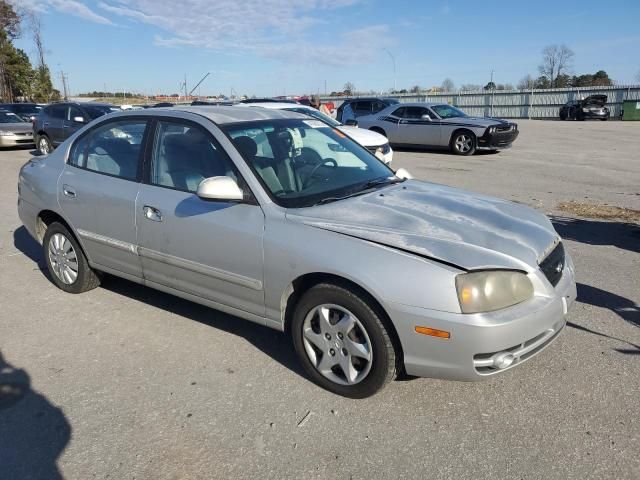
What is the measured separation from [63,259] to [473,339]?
3.78 meters

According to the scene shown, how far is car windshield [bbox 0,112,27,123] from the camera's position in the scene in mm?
18109

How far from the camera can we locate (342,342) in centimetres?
305

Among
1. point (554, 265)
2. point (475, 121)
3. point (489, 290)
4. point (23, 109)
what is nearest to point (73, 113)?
point (23, 109)

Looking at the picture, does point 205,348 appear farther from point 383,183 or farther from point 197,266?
point 383,183

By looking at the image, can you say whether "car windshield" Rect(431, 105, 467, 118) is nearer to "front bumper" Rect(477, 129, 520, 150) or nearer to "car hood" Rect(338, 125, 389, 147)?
"front bumper" Rect(477, 129, 520, 150)

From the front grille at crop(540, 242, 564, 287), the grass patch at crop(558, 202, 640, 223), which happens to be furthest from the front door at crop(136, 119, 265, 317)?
the grass patch at crop(558, 202, 640, 223)

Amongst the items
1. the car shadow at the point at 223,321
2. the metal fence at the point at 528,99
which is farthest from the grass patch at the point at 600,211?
the metal fence at the point at 528,99

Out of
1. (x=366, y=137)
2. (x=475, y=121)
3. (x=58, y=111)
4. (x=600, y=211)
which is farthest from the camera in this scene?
(x=58, y=111)

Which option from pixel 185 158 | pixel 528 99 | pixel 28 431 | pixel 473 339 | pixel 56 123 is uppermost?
pixel 528 99

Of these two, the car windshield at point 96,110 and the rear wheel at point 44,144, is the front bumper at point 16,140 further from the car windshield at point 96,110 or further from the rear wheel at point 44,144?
the car windshield at point 96,110

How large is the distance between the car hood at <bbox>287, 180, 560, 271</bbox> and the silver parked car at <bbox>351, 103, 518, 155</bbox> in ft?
39.6

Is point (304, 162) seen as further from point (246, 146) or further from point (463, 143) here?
point (463, 143)

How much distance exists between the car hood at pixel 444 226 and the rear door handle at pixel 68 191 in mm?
2266

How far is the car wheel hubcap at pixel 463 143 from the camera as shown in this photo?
15.4m
